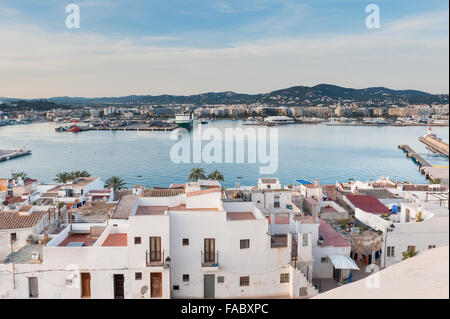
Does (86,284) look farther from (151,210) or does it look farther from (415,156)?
(415,156)

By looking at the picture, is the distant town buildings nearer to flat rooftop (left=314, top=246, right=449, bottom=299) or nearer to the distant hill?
flat rooftop (left=314, top=246, right=449, bottom=299)

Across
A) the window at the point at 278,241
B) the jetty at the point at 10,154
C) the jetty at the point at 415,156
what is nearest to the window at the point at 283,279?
the window at the point at 278,241

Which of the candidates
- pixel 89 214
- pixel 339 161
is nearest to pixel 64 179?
pixel 89 214

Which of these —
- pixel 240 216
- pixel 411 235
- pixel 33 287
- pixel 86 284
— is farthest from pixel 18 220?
pixel 411 235

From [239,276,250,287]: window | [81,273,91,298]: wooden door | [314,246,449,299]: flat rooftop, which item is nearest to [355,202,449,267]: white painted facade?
[239,276,250,287]: window

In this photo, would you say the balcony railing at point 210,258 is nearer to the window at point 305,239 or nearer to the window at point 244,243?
the window at point 244,243
